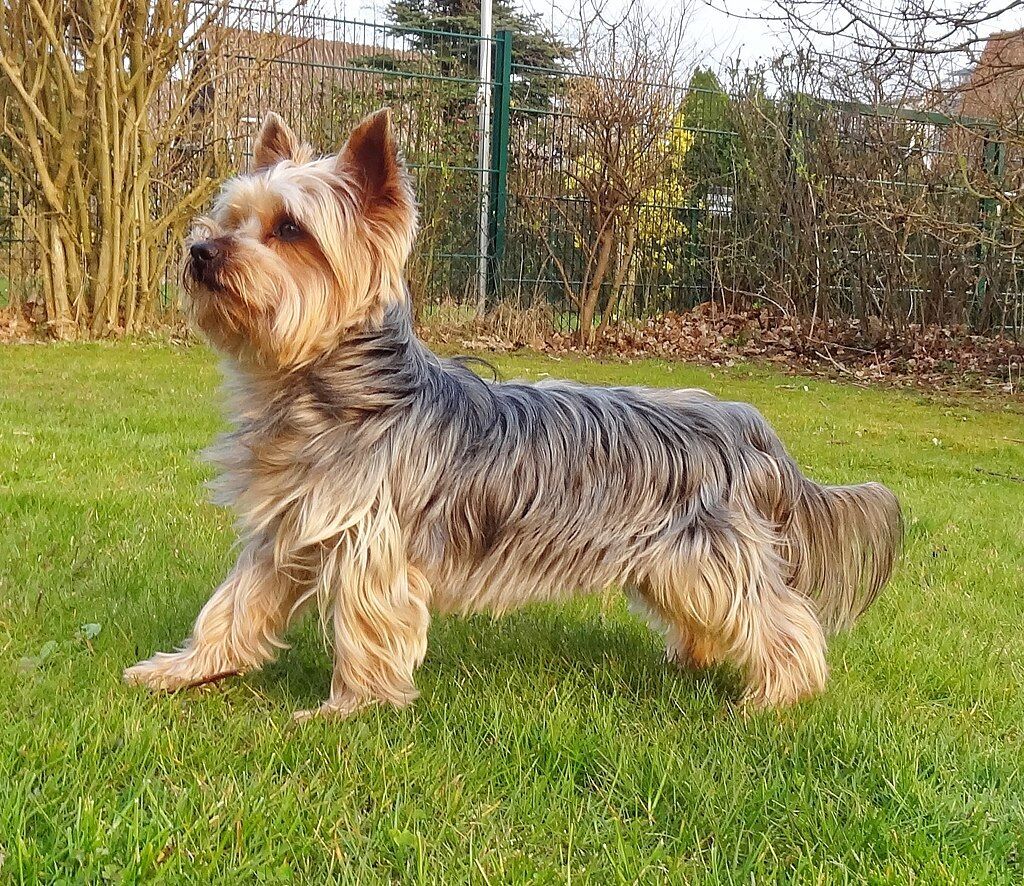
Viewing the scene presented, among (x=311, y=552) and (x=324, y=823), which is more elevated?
(x=311, y=552)

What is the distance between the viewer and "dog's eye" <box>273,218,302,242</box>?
3.35 meters

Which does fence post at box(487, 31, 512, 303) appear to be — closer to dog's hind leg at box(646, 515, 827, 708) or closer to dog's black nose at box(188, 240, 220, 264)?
dog's hind leg at box(646, 515, 827, 708)

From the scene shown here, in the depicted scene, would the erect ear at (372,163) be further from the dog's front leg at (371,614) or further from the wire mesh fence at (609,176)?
the wire mesh fence at (609,176)

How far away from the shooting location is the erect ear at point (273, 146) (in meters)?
3.79

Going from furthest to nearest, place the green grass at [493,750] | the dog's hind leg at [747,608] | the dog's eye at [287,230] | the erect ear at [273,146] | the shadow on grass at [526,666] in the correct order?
the erect ear at [273,146] < the shadow on grass at [526,666] < the dog's hind leg at [747,608] < the dog's eye at [287,230] < the green grass at [493,750]

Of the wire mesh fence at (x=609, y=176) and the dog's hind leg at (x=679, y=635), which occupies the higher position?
the wire mesh fence at (x=609, y=176)

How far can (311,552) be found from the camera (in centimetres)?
340

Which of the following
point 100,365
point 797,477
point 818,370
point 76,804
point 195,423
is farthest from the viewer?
point 818,370

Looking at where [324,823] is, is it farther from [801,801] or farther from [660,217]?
[660,217]

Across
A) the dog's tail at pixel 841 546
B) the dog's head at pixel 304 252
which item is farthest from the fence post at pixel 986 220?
the dog's head at pixel 304 252

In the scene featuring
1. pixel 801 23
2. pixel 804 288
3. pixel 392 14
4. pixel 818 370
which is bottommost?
pixel 818 370

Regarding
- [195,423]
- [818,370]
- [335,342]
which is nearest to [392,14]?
[818,370]

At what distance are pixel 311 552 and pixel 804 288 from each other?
13.5m

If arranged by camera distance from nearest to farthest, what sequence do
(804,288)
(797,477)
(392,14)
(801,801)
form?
(801,801) < (797,477) < (804,288) < (392,14)
